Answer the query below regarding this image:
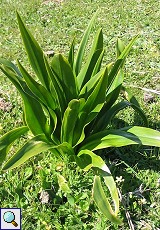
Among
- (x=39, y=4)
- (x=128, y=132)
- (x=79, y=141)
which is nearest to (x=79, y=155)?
(x=79, y=141)

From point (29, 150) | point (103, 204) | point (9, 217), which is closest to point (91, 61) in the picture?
point (29, 150)

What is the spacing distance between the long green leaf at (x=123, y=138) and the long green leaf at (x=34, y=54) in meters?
0.48

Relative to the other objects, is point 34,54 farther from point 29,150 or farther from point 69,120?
point 29,150

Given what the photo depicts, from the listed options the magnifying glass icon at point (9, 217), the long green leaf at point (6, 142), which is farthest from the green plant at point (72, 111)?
the magnifying glass icon at point (9, 217)

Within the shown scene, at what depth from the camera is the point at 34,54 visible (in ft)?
7.82

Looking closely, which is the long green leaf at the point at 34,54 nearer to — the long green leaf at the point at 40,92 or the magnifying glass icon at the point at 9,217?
the long green leaf at the point at 40,92

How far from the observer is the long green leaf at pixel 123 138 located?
2.39 meters

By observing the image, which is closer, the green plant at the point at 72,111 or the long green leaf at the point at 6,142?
the green plant at the point at 72,111

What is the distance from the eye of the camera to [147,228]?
242 cm

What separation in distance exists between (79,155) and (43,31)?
10.1 feet

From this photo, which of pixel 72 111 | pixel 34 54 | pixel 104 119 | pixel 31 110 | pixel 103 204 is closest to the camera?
pixel 103 204

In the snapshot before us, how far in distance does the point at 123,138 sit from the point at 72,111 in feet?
1.29

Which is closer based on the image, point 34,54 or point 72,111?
point 72,111

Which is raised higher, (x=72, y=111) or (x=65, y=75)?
(x=65, y=75)
